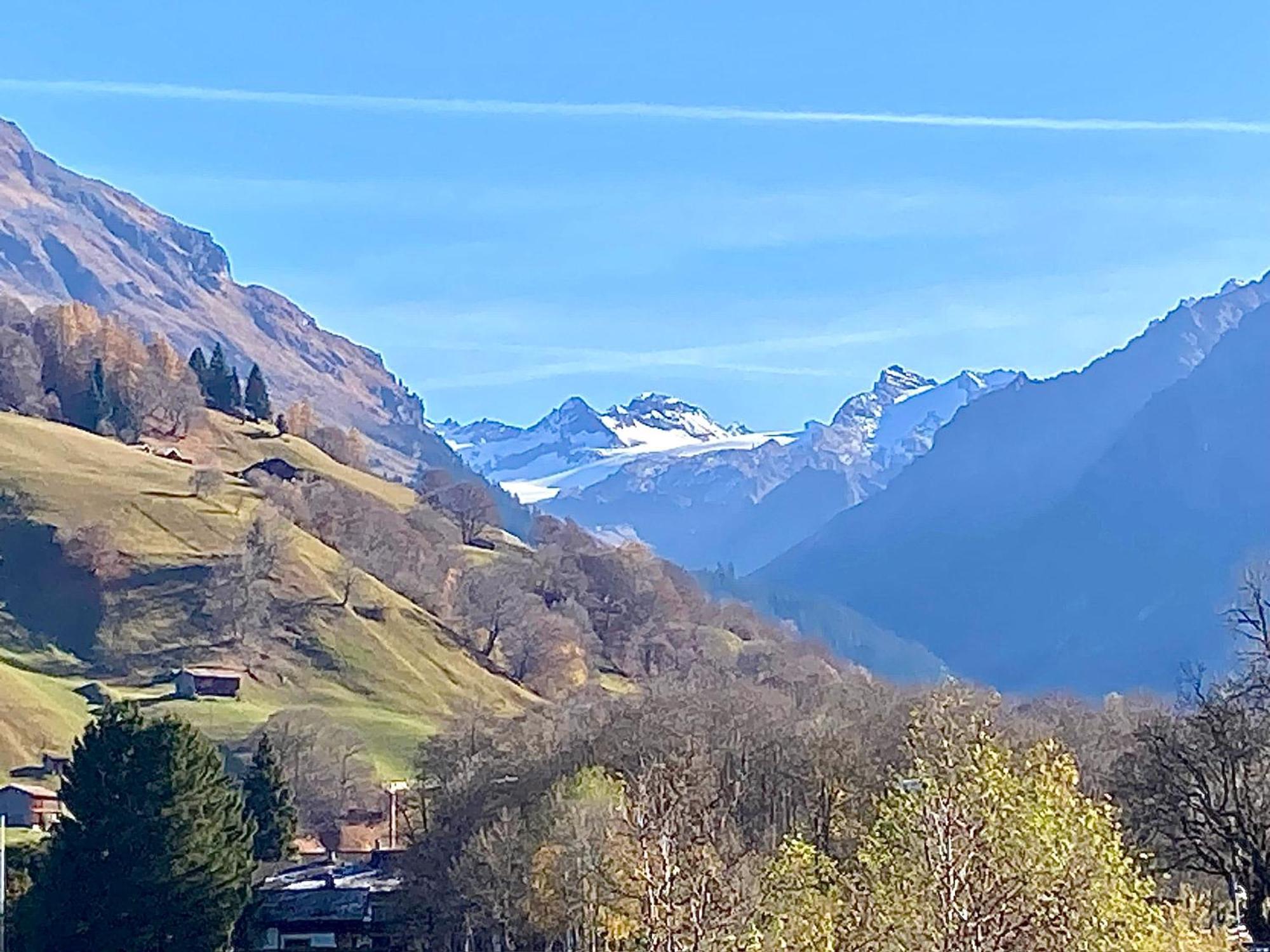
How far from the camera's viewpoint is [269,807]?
109750 mm

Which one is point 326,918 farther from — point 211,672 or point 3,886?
point 211,672

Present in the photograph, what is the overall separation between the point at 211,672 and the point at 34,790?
36603mm

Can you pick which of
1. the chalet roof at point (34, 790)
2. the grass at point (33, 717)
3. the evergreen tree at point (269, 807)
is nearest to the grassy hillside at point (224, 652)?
the grass at point (33, 717)

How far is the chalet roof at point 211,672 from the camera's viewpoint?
164000 mm

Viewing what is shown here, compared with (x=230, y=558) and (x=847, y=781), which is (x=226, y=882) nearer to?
(x=847, y=781)

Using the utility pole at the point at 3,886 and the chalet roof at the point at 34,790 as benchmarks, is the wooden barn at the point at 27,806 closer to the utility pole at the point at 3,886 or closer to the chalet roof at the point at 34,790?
the chalet roof at the point at 34,790

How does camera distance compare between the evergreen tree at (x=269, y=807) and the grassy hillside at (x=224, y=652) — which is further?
the grassy hillside at (x=224, y=652)

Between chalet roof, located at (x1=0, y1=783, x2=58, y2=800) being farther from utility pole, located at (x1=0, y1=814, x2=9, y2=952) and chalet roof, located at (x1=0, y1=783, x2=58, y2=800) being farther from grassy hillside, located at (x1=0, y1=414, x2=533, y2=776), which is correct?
utility pole, located at (x1=0, y1=814, x2=9, y2=952)

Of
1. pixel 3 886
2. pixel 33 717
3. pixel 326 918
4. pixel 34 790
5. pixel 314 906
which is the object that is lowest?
pixel 326 918

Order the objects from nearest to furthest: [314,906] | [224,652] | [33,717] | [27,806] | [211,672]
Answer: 1. [314,906]
2. [27,806]
3. [33,717]
4. [211,672]
5. [224,652]

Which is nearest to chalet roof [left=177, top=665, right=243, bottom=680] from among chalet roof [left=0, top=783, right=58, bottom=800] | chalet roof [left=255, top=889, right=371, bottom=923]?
chalet roof [left=0, top=783, right=58, bottom=800]

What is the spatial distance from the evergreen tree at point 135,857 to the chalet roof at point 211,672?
87107 millimetres

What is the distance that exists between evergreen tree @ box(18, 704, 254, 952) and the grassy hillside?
233 ft

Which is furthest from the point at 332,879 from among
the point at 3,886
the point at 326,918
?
the point at 3,886
